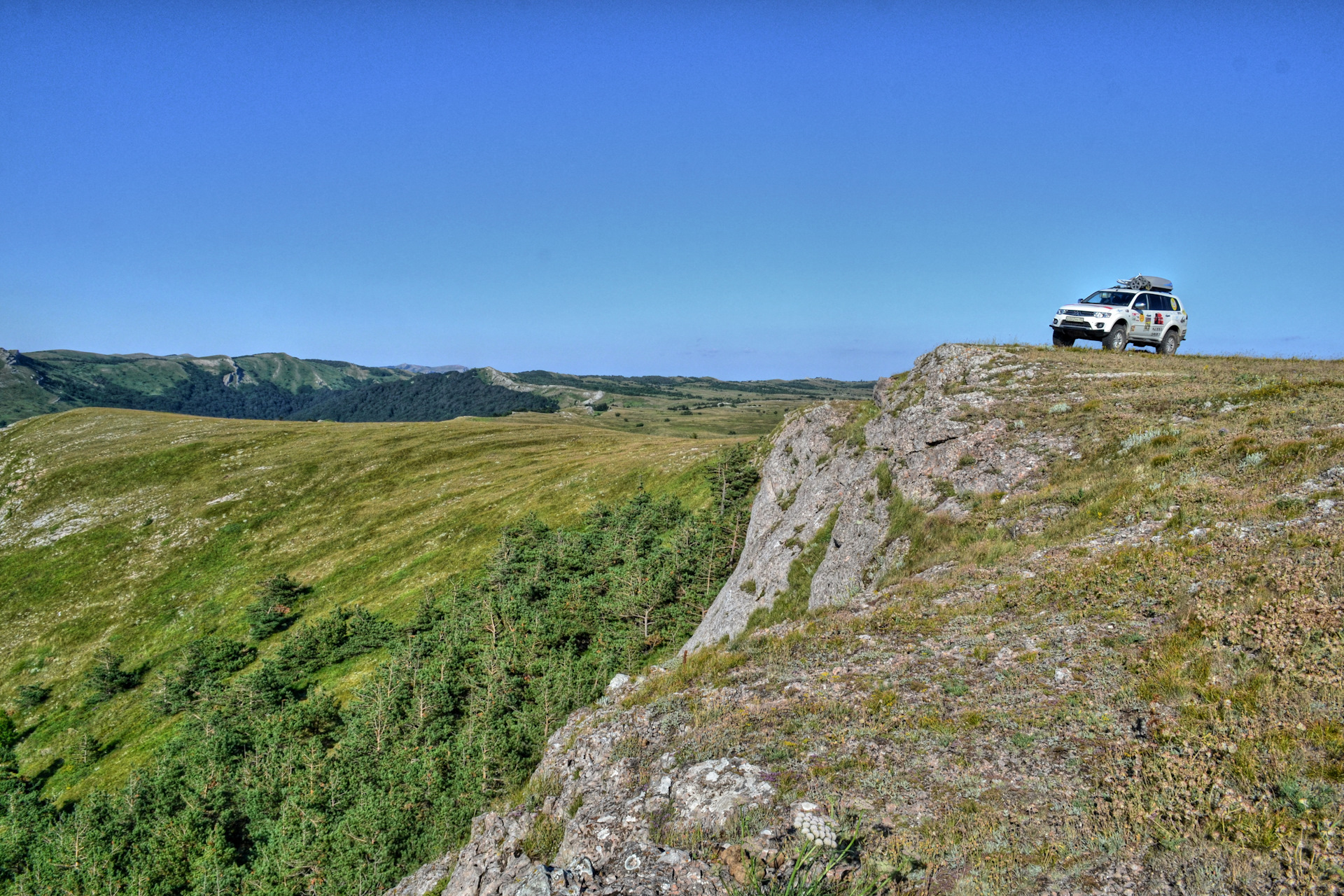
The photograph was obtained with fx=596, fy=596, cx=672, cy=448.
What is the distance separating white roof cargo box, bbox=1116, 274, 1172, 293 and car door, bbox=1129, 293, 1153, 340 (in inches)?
33.2

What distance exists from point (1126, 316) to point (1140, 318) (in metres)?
1.43

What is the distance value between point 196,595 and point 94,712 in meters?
19.5

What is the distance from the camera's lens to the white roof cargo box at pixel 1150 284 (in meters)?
36.1

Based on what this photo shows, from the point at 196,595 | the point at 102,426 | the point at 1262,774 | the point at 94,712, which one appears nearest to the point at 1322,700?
the point at 1262,774

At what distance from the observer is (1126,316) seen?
35.3m

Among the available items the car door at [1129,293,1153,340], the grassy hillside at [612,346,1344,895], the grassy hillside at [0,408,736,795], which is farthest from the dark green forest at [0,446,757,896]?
the car door at [1129,293,1153,340]

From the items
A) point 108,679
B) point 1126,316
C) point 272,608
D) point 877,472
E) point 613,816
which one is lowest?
point 108,679

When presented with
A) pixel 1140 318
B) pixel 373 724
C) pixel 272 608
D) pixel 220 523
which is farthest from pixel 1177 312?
pixel 220 523

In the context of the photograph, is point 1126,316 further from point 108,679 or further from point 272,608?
point 108,679

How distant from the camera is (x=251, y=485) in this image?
323ft

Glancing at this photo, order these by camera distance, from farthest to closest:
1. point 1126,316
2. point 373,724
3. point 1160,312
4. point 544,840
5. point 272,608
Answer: point 272,608 → point 1160,312 → point 1126,316 → point 373,724 → point 544,840

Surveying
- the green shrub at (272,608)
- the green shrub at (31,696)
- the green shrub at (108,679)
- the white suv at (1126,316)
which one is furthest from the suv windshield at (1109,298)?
the green shrub at (31,696)

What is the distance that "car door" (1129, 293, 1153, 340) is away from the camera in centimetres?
3550

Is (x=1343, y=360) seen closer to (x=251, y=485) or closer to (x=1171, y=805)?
(x=1171, y=805)
